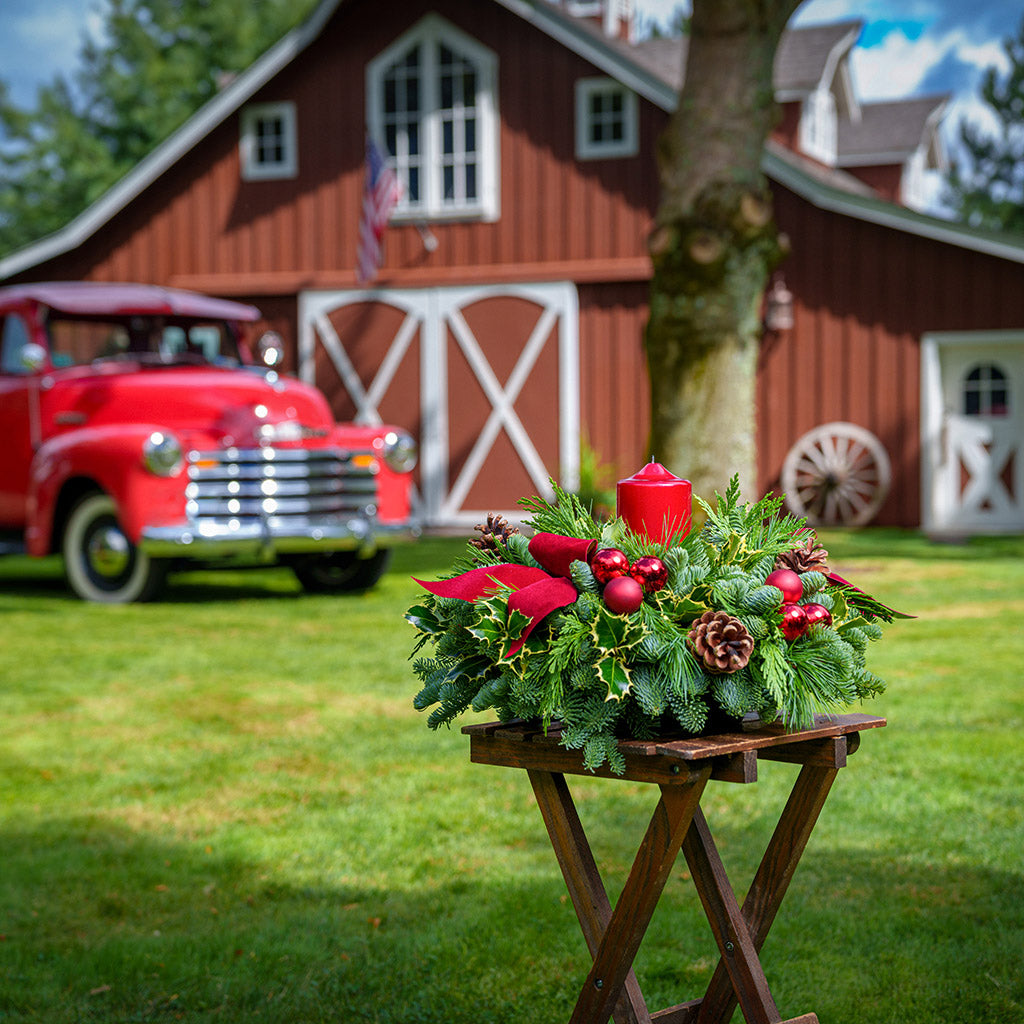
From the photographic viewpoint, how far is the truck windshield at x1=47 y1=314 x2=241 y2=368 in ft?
34.0

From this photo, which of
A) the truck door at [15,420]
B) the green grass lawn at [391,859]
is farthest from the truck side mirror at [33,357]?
the green grass lawn at [391,859]

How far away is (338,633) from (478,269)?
8727mm

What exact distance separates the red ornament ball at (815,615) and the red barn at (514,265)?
12.1 m

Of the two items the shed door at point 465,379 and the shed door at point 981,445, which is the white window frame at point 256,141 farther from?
the shed door at point 981,445

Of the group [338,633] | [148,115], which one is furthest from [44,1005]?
[148,115]

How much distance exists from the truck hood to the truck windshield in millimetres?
212

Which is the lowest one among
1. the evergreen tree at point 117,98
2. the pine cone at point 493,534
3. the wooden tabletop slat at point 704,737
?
the wooden tabletop slat at point 704,737

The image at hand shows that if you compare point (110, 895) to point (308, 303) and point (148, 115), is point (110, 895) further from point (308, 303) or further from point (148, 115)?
point (148, 115)

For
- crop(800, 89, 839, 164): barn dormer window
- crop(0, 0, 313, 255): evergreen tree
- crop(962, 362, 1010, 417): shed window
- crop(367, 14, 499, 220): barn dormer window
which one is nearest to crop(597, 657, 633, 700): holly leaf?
crop(962, 362, 1010, 417): shed window

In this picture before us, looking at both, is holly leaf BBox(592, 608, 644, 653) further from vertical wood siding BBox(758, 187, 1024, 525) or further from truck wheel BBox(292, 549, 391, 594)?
vertical wood siding BBox(758, 187, 1024, 525)

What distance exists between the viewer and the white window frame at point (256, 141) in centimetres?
1673

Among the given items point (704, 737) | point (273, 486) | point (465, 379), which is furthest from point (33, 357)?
point (704, 737)

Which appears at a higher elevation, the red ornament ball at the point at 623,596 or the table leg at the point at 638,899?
the red ornament ball at the point at 623,596

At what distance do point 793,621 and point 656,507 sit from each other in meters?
0.30
